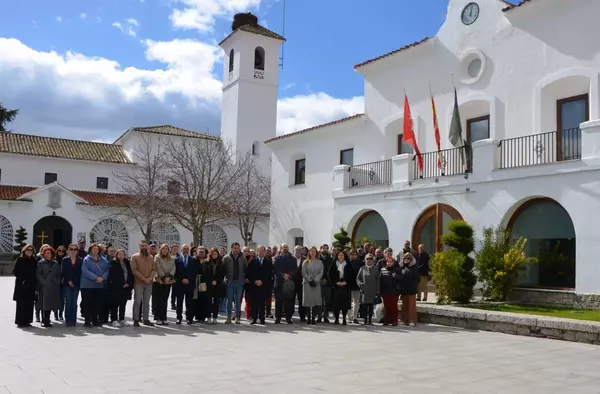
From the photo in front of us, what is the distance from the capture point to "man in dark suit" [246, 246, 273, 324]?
14.2 meters

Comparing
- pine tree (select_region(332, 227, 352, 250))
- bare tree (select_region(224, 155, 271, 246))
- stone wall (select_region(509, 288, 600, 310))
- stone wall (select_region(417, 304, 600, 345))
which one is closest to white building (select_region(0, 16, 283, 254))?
bare tree (select_region(224, 155, 271, 246))

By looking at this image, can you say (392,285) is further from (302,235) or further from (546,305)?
(302,235)

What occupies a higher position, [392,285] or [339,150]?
[339,150]

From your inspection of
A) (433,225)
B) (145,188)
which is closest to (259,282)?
(433,225)

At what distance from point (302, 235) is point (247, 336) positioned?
14.6 m

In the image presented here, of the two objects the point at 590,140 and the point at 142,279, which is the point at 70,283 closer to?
the point at 142,279

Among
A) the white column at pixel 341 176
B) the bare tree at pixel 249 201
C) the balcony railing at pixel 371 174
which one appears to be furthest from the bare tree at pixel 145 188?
the balcony railing at pixel 371 174

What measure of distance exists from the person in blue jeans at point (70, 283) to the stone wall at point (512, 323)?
7969 millimetres

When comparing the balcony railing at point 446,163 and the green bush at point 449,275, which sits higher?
the balcony railing at point 446,163

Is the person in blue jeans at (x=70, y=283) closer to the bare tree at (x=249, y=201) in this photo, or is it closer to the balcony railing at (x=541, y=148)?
the balcony railing at (x=541, y=148)

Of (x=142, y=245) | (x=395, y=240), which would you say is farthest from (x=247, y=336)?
(x=395, y=240)

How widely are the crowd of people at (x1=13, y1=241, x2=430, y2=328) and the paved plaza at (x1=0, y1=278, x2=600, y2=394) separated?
0.83 meters

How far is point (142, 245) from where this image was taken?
13.4 m

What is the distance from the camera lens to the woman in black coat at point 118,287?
43.0 ft
